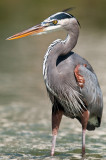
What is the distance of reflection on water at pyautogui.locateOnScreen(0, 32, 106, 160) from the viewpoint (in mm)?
8218

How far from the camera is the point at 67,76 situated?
7414mm

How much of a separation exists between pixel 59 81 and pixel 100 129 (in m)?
2.68

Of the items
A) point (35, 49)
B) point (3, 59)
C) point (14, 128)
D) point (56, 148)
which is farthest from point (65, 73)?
point (35, 49)

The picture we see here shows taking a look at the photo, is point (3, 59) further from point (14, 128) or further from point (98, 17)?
point (98, 17)

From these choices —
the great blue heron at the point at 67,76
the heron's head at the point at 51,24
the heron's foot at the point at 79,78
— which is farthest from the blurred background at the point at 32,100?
the heron's head at the point at 51,24

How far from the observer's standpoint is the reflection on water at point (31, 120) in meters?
8.22

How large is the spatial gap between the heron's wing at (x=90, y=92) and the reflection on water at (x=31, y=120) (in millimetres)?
721

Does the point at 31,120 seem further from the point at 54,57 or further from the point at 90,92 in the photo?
the point at 54,57

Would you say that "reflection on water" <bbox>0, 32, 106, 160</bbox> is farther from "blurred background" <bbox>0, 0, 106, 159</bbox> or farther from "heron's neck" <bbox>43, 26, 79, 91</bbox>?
"heron's neck" <bbox>43, 26, 79, 91</bbox>

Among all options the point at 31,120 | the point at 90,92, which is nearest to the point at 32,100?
the point at 31,120

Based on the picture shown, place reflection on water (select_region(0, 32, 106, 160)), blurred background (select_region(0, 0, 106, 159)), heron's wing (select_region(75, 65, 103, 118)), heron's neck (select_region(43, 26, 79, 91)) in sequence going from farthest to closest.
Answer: blurred background (select_region(0, 0, 106, 159)) → reflection on water (select_region(0, 32, 106, 160)) → heron's wing (select_region(75, 65, 103, 118)) → heron's neck (select_region(43, 26, 79, 91))

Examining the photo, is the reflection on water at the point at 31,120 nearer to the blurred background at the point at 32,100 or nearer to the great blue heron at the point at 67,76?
the blurred background at the point at 32,100

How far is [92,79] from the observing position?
782 cm

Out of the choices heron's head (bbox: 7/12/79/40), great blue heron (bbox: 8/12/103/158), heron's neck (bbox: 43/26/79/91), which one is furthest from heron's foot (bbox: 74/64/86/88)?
heron's head (bbox: 7/12/79/40)
